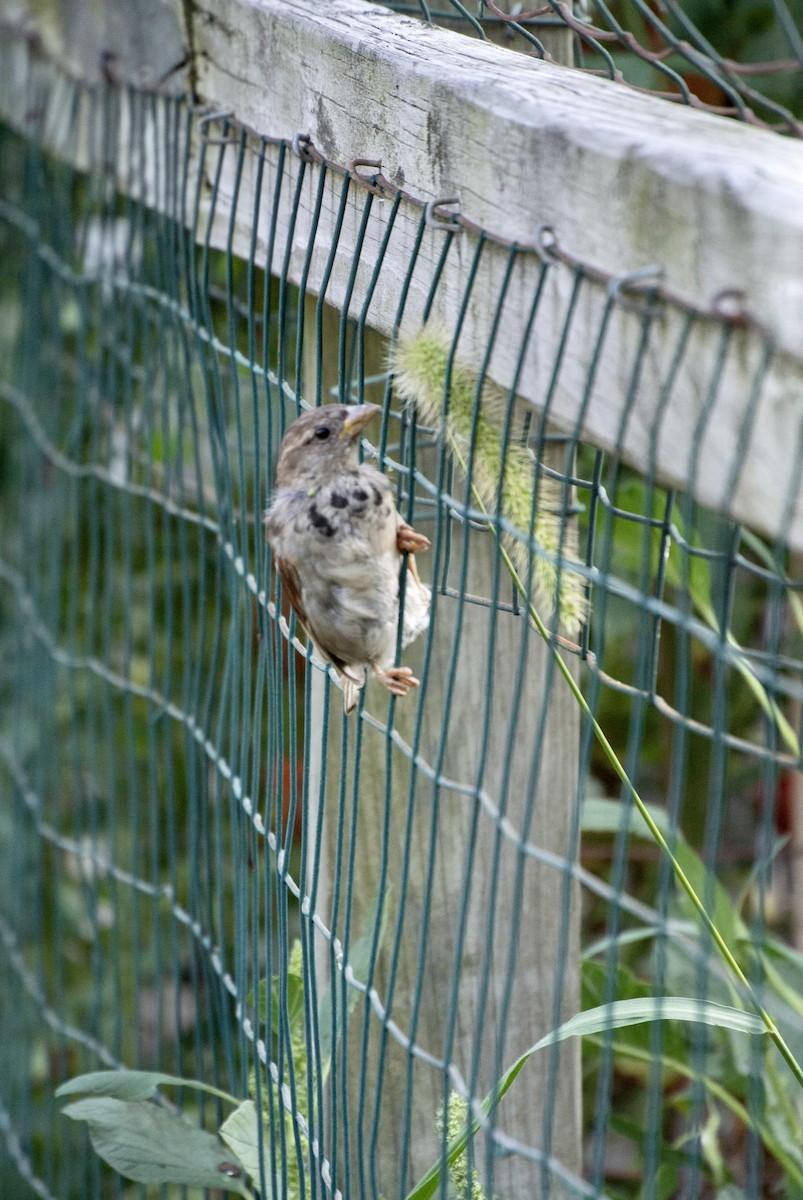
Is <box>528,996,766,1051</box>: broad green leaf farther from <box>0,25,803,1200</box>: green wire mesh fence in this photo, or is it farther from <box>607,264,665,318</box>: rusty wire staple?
<box>607,264,665,318</box>: rusty wire staple

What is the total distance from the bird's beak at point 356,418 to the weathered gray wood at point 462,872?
0.24 m

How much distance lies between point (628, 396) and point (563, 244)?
15 cm

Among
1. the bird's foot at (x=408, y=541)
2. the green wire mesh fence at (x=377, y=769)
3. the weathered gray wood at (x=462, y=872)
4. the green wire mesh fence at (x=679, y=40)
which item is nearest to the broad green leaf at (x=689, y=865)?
the green wire mesh fence at (x=377, y=769)

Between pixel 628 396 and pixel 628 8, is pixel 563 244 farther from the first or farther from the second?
pixel 628 8

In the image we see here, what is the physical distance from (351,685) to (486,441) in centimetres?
43

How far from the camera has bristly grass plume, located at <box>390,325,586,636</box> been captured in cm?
120

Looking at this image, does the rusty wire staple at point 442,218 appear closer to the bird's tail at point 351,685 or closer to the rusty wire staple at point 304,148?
the rusty wire staple at point 304,148

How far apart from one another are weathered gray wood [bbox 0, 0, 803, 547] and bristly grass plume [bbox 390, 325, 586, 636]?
0.03 m

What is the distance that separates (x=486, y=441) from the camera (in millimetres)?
1209

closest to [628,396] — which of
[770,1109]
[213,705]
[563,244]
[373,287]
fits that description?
[563,244]

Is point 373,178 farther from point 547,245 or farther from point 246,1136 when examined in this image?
point 246,1136

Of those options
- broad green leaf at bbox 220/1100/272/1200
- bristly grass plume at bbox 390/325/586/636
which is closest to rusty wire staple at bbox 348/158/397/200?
bristly grass plume at bbox 390/325/586/636

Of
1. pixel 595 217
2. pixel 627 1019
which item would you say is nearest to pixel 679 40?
pixel 595 217

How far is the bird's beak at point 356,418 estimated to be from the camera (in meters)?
1.43
